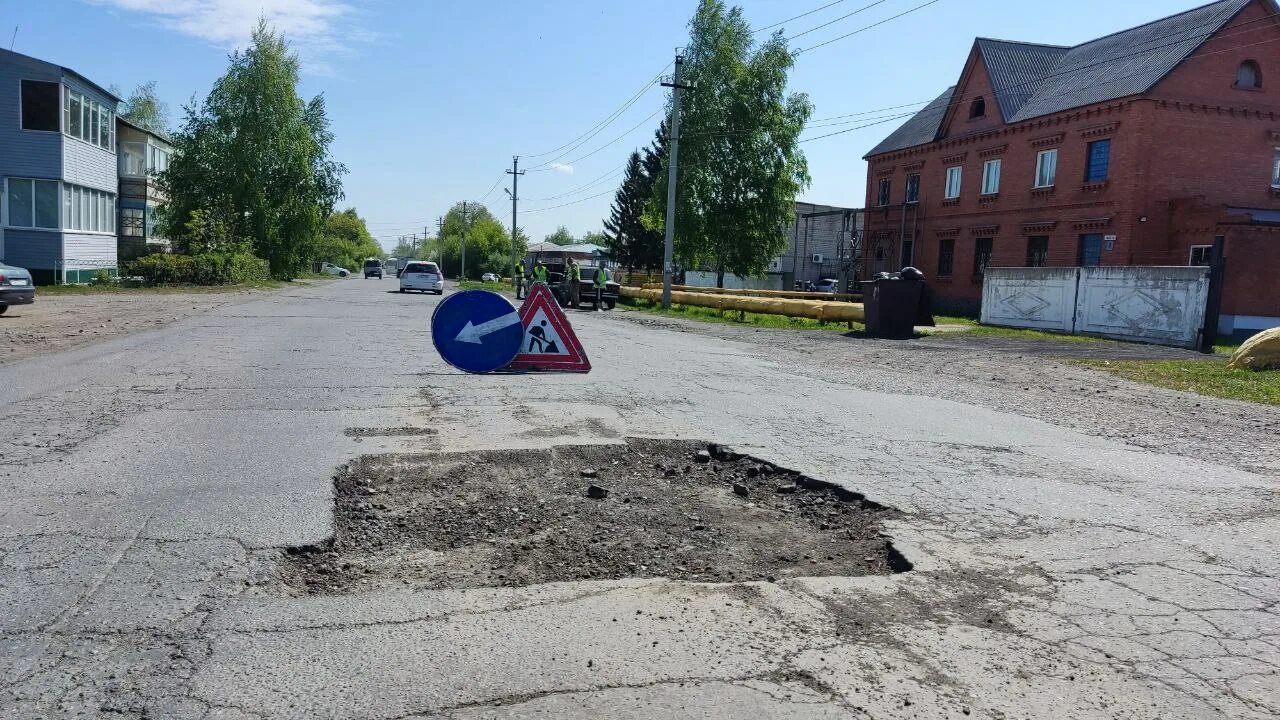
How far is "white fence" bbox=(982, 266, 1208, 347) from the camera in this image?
810 inches

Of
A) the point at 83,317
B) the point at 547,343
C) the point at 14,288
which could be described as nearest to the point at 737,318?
the point at 83,317

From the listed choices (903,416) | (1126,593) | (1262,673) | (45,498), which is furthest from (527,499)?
(903,416)

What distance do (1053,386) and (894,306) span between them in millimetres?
8871

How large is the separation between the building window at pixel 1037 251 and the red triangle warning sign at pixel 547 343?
28597 mm

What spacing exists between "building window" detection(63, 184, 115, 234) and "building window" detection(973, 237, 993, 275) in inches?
1421

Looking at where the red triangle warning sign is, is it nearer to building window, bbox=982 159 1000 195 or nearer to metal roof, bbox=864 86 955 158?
building window, bbox=982 159 1000 195

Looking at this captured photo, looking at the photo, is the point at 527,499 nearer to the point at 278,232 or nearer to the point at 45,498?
the point at 45,498

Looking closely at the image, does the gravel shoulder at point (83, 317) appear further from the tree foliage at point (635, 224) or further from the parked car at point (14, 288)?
the tree foliage at point (635, 224)

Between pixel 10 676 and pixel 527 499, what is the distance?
285cm

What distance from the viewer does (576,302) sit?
113 feet

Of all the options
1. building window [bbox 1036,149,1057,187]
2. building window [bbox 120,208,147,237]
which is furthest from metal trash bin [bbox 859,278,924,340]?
building window [bbox 120,208,147,237]

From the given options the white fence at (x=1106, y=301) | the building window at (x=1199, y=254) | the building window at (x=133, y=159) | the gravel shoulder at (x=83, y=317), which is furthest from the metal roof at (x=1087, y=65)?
the building window at (x=133, y=159)

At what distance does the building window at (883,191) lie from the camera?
44.0 m

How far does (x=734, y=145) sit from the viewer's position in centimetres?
4497
